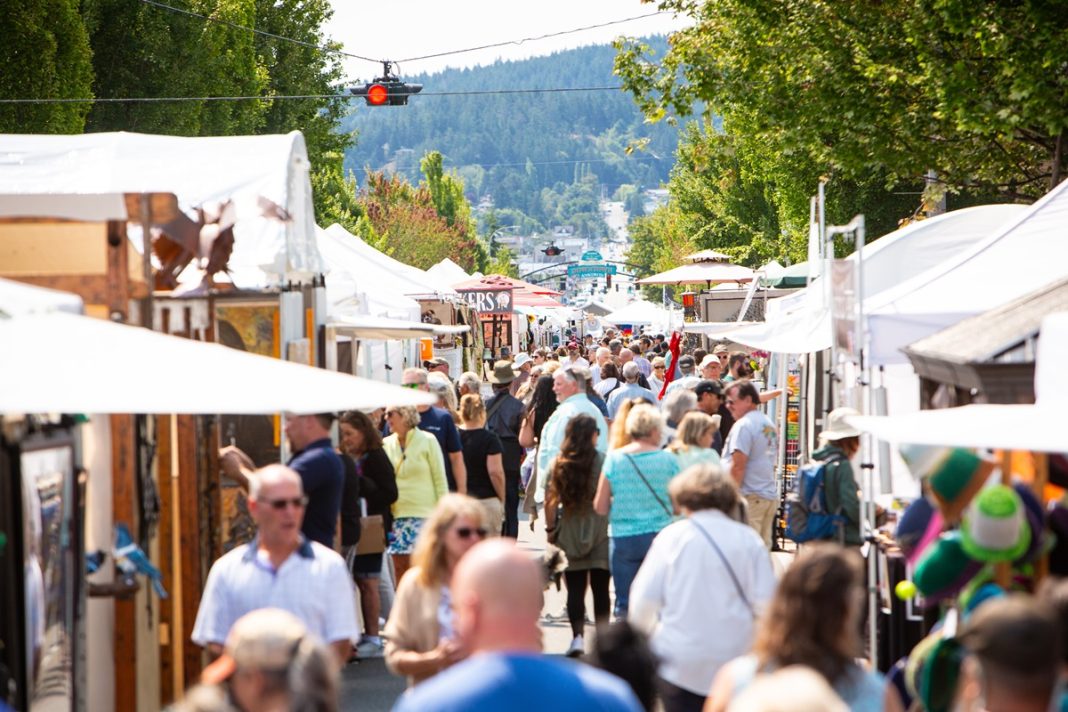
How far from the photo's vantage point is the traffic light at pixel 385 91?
70.0 feet

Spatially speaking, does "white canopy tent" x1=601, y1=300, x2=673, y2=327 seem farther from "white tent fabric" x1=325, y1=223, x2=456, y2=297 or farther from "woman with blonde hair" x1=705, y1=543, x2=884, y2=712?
"woman with blonde hair" x1=705, y1=543, x2=884, y2=712

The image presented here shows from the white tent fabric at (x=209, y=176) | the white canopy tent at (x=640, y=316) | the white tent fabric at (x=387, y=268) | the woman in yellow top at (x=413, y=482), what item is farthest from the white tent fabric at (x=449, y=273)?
the woman in yellow top at (x=413, y=482)

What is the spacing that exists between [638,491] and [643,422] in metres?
0.39

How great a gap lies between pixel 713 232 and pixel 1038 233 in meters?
42.0

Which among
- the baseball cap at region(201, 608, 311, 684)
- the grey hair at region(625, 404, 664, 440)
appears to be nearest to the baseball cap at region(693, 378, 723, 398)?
the grey hair at region(625, 404, 664, 440)

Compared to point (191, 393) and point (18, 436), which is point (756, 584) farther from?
point (18, 436)

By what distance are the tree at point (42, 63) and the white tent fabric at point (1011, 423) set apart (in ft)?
57.7

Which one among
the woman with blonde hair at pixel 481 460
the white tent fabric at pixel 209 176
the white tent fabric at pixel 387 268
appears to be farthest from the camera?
the white tent fabric at pixel 387 268

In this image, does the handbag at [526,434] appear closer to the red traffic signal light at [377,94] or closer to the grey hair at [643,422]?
the grey hair at [643,422]

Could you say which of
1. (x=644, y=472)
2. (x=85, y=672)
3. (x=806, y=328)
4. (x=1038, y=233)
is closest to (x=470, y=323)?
(x=806, y=328)

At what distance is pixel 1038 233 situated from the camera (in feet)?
35.6

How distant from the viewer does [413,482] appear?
34.3 feet

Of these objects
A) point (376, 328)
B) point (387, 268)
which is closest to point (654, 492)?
point (376, 328)

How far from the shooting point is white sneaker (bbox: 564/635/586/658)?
31.8ft
